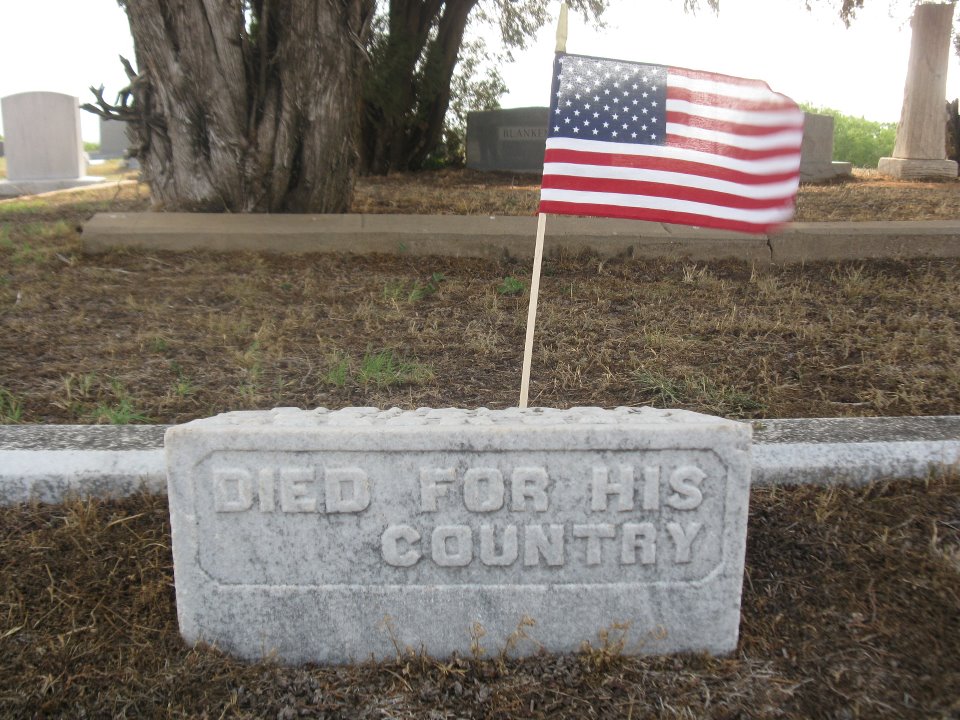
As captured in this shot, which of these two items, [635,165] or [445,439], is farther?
[635,165]

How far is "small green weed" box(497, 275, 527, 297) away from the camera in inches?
200

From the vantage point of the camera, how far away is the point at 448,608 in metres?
2.17

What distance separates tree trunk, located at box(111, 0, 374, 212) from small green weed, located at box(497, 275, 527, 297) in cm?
233

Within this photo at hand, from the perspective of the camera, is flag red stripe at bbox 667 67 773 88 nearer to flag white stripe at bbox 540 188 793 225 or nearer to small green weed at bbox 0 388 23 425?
flag white stripe at bbox 540 188 793 225

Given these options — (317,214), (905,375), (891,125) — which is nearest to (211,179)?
(317,214)

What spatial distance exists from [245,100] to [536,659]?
524cm

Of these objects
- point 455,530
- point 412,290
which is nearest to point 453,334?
point 412,290

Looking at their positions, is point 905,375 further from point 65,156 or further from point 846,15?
point 65,156

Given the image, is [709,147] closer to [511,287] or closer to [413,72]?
[511,287]

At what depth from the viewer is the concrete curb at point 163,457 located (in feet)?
8.91

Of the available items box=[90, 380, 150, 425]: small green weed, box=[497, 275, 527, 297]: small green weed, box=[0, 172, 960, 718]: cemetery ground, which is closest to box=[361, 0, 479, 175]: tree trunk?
box=[0, 172, 960, 718]: cemetery ground

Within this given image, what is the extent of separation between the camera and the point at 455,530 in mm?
2117

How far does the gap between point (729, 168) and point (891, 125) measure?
67.9 feet

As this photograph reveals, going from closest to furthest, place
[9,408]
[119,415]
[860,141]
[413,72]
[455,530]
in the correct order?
[455,530] → [119,415] → [9,408] → [413,72] → [860,141]
